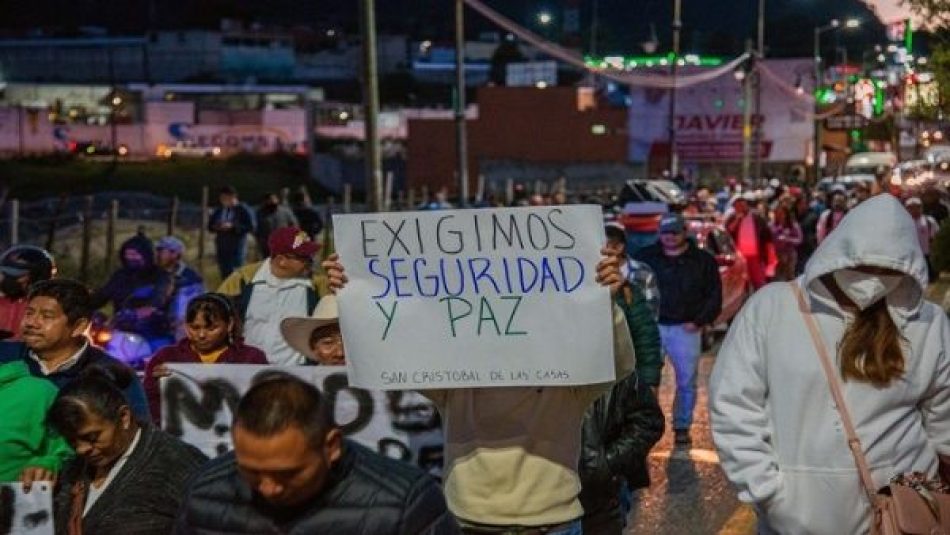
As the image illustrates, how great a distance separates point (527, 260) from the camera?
4770 millimetres

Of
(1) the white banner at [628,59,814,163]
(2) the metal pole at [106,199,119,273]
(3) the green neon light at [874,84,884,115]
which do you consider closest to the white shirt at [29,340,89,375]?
(2) the metal pole at [106,199,119,273]

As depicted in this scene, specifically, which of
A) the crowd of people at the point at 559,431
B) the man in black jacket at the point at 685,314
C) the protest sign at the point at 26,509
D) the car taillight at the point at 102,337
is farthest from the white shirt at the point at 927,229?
the protest sign at the point at 26,509

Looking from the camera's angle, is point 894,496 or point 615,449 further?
point 615,449

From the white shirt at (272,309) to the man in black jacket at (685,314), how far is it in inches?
121

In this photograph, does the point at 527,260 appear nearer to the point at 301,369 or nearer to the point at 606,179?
the point at 301,369

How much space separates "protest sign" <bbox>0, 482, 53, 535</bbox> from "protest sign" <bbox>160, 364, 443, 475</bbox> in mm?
1798

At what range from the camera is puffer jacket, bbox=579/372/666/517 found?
5.09 metres

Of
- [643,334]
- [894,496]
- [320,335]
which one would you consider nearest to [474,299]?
[894,496]

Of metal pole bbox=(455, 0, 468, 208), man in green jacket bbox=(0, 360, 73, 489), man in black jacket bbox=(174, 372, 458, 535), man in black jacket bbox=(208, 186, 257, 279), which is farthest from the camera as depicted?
metal pole bbox=(455, 0, 468, 208)

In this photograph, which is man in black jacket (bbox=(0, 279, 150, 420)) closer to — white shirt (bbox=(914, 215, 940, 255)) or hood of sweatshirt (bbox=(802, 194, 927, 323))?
hood of sweatshirt (bbox=(802, 194, 927, 323))

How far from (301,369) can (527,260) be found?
1.75 m

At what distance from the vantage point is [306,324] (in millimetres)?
6699

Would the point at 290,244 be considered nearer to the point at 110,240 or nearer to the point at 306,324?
the point at 306,324

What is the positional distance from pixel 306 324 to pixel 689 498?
10.2ft
